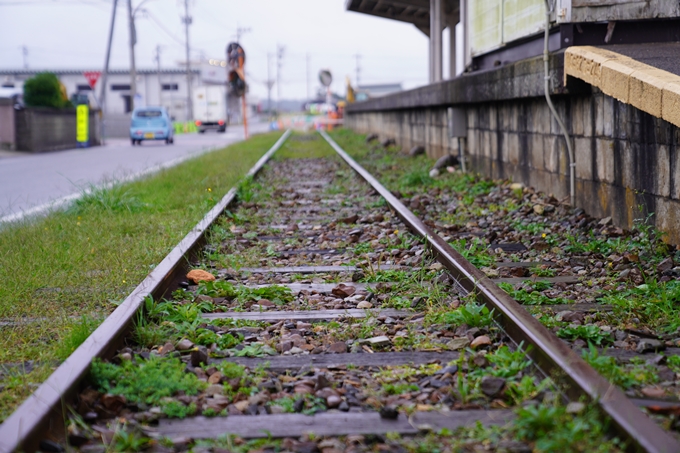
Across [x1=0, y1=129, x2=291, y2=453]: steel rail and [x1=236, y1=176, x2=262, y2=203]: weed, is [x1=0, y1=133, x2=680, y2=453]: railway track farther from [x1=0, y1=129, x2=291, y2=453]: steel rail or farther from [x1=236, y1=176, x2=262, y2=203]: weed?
[x1=236, y1=176, x2=262, y2=203]: weed

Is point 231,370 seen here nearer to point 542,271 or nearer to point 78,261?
point 542,271

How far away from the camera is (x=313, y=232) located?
277 inches

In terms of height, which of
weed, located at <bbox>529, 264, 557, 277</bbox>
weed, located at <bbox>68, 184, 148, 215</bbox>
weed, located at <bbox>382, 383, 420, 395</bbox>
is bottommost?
weed, located at <bbox>382, 383, 420, 395</bbox>

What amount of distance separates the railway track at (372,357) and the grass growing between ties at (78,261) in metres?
0.26

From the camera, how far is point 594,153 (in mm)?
6648

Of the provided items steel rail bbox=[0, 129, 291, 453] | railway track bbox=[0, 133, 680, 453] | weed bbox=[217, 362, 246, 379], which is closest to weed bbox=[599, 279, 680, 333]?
railway track bbox=[0, 133, 680, 453]

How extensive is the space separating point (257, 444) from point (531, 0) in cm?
783

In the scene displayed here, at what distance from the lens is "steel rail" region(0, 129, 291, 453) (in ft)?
7.90

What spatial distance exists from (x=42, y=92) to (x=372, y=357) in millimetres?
27835

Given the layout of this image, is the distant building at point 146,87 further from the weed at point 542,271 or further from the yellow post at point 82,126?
the weed at point 542,271

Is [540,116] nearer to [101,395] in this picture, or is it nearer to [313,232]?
[313,232]

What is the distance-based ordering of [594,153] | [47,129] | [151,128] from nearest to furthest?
[594,153] < [47,129] < [151,128]

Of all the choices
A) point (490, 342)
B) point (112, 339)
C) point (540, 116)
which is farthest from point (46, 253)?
point (540, 116)

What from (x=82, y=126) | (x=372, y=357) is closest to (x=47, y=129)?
(x=82, y=126)
